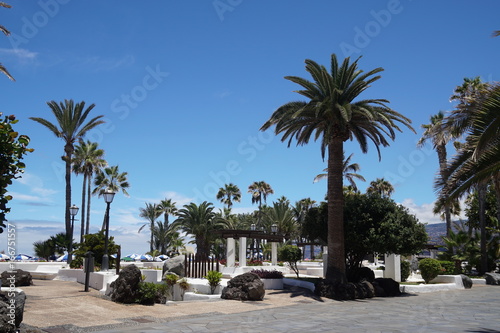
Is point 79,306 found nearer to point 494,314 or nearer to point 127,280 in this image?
point 127,280

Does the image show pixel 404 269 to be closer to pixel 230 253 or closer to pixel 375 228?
pixel 375 228

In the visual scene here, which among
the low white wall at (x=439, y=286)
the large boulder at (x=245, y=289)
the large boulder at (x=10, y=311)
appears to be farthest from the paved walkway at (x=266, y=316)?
the low white wall at (x=439, y=286)

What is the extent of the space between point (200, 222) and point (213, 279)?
32.2 meters

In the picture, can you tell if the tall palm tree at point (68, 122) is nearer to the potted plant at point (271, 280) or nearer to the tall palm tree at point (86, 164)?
the tall palm tree at point (86, 164)

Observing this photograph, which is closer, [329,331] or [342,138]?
[329,331]

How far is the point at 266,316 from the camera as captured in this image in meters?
13.7

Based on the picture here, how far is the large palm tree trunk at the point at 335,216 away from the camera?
21.5m

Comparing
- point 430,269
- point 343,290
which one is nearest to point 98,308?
point 343,290

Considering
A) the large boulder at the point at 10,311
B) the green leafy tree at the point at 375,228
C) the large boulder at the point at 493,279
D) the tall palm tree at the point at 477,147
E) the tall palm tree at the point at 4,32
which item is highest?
the tall palm tree at the point at 4,32

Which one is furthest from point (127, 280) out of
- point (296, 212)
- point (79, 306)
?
point (296, 212)

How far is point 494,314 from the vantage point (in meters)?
14.1

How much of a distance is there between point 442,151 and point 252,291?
3239cm

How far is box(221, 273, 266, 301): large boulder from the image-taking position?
58.5 ft

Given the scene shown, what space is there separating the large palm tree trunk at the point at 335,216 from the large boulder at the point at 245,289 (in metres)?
4.76
